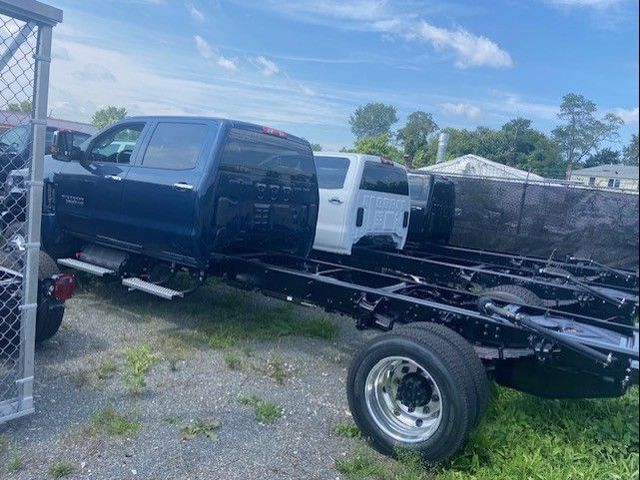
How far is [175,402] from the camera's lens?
426 cm

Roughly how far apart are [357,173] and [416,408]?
4.86 metres

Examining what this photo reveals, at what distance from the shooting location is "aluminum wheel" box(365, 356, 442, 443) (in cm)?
369

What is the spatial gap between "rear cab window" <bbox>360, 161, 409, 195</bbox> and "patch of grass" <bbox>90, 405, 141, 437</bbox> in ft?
16.9

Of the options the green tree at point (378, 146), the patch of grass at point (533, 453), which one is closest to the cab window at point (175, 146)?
the patch of grass at point (533, 453)

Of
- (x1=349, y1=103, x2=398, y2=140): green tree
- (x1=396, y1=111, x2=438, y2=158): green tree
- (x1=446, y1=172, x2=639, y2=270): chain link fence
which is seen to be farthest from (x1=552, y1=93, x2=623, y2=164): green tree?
(x1=349, y1=103, x2=398, y2=140): green tree

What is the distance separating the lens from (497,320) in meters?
3.78

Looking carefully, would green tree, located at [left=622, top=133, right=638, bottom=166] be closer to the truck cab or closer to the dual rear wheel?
the dual rear wheel

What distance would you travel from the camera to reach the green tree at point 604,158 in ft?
4.37

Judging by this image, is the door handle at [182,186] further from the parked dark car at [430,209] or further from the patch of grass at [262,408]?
the parked dark car at [430,209]

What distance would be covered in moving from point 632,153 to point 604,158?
1.07ft

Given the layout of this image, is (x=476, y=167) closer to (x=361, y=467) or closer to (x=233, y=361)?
(x=233, y=361)

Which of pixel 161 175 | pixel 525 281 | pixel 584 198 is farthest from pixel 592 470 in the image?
pixel 584 198

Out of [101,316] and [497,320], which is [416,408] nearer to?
[497,320]

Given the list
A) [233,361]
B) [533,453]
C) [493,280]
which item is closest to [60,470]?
[233,361]
